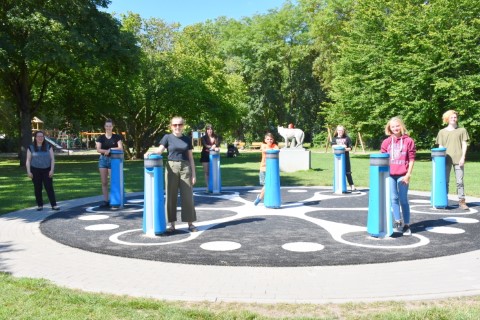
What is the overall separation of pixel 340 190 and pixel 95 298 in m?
9.64

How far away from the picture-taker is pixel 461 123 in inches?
1125

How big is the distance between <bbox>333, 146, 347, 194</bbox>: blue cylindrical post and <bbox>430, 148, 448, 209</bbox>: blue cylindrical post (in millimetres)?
3153

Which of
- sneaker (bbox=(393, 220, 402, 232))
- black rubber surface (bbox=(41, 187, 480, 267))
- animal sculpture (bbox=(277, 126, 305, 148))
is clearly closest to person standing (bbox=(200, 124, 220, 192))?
black rubber surface (bbox=(41, 187, 480, 267))

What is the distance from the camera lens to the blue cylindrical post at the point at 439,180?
9812mm

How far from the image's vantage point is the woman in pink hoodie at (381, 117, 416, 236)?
715 centimetres

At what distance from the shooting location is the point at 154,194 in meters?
7.23

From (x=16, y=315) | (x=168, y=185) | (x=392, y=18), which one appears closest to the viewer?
(x=16, y=315)

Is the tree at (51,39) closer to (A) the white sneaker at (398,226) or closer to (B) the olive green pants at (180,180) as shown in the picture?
(B) the olive green pants at (180,180)

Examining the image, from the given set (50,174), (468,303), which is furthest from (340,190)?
(468,303)

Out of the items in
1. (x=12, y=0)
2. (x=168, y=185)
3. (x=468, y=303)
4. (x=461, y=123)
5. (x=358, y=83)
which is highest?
(x=12, y=0)

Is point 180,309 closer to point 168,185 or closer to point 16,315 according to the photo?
point 16,315

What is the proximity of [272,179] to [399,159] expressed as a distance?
11.4 ft

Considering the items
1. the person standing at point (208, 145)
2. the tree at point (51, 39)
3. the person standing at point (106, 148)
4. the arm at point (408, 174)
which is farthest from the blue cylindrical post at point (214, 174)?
the tree at point (51, 39)

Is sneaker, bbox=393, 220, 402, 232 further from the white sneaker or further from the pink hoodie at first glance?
the pink hoodie
